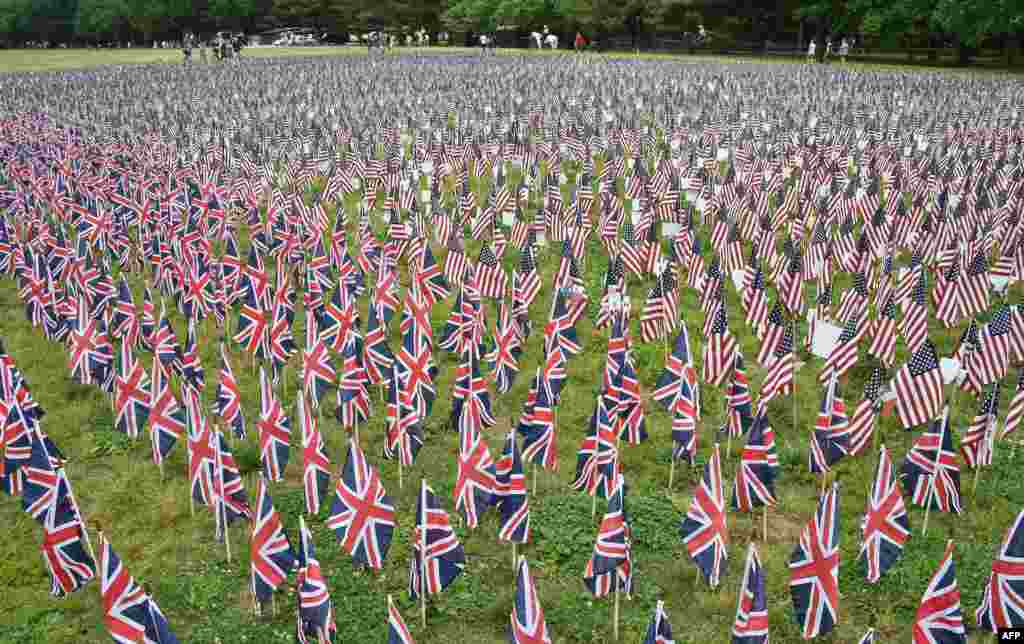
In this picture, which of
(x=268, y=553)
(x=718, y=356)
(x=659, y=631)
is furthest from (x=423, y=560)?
(x=718, y=356)

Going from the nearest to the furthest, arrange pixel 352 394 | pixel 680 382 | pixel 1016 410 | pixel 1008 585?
pixel 1008 585 < pixel 680 382 < pixel 1016 410 < pixel 352 394

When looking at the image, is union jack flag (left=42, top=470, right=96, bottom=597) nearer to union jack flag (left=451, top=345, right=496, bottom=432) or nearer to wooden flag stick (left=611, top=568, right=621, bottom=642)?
union jack flag (left=451, top=345, right=496, bottom=432)

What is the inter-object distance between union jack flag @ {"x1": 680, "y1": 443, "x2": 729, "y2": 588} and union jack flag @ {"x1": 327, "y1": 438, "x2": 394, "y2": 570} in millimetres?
2456

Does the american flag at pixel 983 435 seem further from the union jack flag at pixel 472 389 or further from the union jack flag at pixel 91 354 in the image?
the union jack flag at pixel 91 354

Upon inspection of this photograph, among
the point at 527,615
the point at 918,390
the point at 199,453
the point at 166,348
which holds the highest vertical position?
the point at 918,390

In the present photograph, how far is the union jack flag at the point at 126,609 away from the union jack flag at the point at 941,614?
4957 mm

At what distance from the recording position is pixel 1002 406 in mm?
10234

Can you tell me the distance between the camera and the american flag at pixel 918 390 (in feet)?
28.5

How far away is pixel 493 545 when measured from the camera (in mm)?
7801

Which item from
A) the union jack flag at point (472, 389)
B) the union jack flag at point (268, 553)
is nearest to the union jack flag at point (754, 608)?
the union jack flag at point (472, 389)

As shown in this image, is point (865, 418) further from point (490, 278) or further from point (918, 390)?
point (490, 278)

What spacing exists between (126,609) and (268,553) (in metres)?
1.27

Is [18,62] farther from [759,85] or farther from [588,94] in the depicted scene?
[759,85]

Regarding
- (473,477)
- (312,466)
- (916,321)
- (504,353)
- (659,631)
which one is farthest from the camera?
(916,321)
